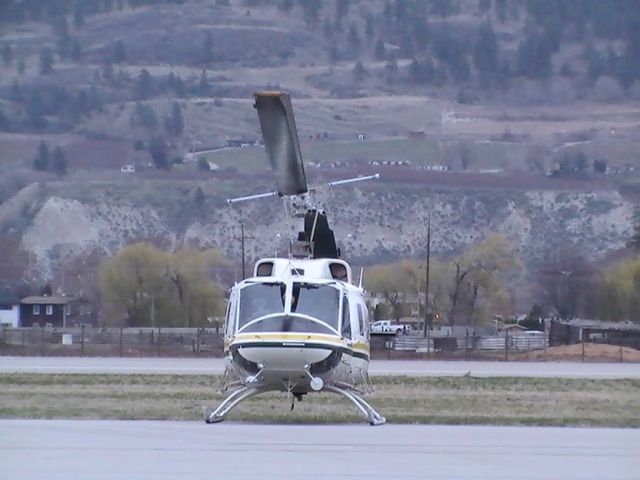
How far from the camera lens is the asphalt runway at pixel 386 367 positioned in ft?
117

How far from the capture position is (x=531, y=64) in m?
114

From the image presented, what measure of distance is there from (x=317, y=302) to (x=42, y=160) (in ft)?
228

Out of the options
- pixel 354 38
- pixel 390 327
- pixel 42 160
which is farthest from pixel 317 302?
pixel 354 38

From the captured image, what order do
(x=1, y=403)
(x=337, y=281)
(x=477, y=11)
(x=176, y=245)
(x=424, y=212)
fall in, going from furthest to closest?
(x=477, y=11)
(x=424, y=212)
(x=176, y=245)
(x=1, y=403)
(x=337, y=281)

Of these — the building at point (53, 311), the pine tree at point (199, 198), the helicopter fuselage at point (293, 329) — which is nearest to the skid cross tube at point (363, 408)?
the helicopter fuselage at point (293, 329)

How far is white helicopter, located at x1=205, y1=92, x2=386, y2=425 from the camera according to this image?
66.2ft

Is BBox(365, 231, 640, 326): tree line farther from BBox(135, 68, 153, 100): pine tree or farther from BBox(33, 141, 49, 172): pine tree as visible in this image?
BBox(135, 68, 153, 100): pine tree

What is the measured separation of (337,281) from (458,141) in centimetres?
7816

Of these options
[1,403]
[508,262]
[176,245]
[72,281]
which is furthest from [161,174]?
[1,403]

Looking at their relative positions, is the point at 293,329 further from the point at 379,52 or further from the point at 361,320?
the point at 379,52

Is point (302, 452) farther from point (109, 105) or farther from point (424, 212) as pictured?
point (109, 105)

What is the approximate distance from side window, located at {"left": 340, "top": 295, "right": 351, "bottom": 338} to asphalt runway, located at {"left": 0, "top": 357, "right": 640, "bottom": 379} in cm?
1300

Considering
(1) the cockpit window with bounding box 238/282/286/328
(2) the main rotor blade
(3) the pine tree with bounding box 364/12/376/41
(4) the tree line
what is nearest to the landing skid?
(1) the cockpit window with bounding box 238/282/286/328

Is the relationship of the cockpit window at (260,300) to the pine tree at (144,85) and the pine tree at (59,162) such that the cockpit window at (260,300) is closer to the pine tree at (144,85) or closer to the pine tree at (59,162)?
the pine tree at (59,162)
